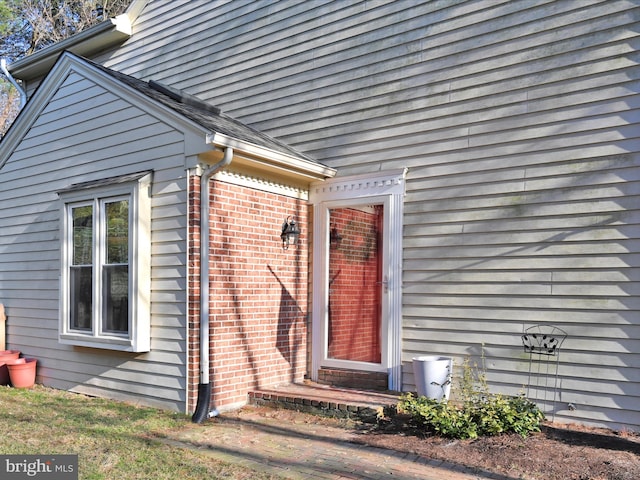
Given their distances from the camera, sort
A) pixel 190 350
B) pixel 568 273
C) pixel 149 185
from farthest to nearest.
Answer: pixel 149 185, pixel 190 350, pixel 568 273

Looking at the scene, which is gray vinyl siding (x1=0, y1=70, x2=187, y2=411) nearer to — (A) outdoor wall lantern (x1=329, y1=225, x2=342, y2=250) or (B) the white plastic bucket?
(A) outdoor wall lantern (x1=329, y1=225, x2=342, y2=250)

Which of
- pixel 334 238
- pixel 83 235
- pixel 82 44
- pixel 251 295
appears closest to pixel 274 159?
pixel 334 238

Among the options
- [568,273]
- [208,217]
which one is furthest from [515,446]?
→ [208,217]

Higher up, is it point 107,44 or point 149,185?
point 107,44

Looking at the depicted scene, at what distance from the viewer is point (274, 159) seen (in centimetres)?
579

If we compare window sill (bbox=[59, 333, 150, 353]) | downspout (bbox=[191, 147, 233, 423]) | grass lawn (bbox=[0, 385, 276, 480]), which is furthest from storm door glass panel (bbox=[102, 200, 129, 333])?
downspout (bbox=[191, 147, 233, 423])

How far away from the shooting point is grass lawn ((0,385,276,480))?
378 cm

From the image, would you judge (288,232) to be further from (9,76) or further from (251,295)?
(9,76)

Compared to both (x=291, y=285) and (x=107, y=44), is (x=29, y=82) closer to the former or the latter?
(x=107, y=44)

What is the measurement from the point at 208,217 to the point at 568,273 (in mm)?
3469

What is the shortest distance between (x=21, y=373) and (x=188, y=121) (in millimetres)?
4261

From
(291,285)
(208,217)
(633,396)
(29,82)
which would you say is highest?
(29,82)

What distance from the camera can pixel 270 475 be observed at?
3709mm

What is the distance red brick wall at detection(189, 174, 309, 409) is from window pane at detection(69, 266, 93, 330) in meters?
1.71
